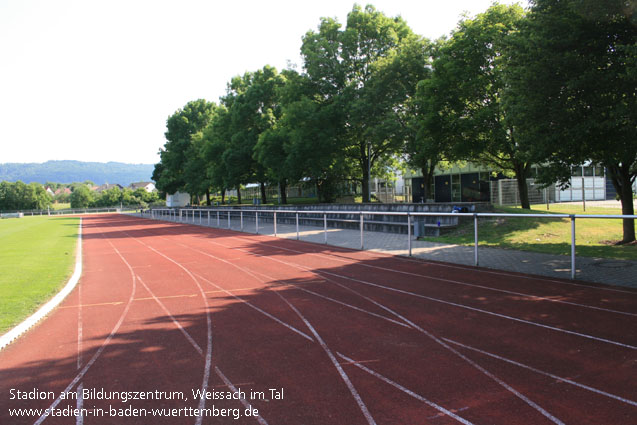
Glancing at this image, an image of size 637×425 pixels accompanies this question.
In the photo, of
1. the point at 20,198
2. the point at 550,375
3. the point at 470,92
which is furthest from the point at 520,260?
the point at 20,198

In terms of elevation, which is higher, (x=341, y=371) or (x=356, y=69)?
(x=356, y=69)

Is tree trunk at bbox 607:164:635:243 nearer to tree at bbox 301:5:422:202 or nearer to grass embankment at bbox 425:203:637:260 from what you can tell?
grass embankment at bbox 425:203:637:260

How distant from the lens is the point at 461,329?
5977 millimetres

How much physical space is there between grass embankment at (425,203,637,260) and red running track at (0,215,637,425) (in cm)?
493

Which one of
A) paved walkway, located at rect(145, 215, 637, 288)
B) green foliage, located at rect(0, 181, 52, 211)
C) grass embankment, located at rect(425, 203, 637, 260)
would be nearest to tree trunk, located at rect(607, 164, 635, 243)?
grass embankment, located at rect(425, 203, 637, 260)

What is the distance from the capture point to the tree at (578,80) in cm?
963

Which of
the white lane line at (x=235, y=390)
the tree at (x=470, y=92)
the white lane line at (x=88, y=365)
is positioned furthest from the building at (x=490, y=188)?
the white lane line at (x=235, y=390)

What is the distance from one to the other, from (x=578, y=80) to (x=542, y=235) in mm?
7485

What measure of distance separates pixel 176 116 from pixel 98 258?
2199 inches

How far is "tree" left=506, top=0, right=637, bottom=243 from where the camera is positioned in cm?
963

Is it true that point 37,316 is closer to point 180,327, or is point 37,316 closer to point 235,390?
point 180,327

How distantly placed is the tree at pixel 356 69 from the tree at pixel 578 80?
17.3m

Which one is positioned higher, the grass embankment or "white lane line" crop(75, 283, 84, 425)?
the grass embankment

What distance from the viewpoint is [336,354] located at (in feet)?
16.8
